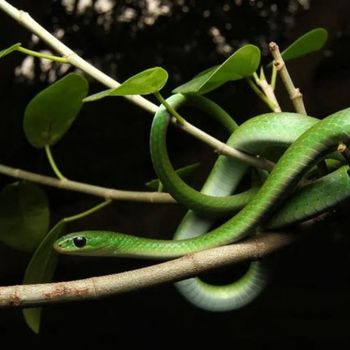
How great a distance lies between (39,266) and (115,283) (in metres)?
0.41

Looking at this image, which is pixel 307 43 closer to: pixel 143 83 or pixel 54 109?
pixel 143 83

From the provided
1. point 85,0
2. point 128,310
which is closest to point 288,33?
point 85,0

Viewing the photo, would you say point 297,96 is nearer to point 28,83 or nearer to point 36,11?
point 36,11

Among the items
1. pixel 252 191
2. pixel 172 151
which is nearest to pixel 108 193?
pixel 252 191

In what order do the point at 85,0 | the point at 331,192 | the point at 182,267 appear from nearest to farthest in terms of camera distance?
the point at 182,267
the point at 331,192
the point at 85,0

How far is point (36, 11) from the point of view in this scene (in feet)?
5.10

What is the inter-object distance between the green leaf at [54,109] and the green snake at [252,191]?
172 mm

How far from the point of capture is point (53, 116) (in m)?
1.09

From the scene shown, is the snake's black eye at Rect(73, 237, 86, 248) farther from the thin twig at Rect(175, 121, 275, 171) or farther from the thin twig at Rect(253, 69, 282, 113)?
the thin twig at Rect(253, 69, 282, 113)

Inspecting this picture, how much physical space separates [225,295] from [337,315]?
974mm

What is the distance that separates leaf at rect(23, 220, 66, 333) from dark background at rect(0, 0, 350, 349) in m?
0.59

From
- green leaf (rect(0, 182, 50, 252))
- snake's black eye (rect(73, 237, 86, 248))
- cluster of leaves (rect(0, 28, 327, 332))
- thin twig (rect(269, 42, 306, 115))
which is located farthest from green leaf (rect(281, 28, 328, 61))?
green leaf (rect(0, 182, 50, 252))

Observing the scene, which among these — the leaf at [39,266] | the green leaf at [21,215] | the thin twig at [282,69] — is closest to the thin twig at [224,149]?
the thin twig at [282,69]

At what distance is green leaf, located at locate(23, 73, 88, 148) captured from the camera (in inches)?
39.7
